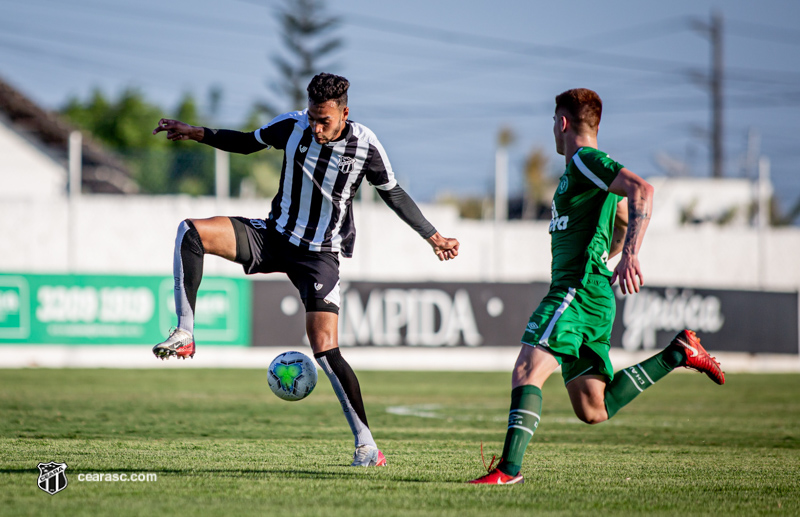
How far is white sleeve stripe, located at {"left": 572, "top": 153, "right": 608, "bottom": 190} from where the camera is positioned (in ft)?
16.1

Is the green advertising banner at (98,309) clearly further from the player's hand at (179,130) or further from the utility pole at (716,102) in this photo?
the utility pole at (716,102)

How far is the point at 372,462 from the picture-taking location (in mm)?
5770

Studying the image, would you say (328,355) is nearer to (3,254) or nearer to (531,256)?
(3,254)

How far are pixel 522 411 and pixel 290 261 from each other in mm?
1770

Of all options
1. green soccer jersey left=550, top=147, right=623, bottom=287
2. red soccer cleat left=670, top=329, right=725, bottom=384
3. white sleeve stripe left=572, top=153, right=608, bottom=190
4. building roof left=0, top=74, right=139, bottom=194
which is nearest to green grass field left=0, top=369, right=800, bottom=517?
red soccer cleat left=670, top=329, right=725, bottom=384

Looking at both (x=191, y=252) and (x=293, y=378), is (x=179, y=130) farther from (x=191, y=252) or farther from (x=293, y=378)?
(x=293, y=378)

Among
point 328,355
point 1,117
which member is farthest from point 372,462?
point 1,117

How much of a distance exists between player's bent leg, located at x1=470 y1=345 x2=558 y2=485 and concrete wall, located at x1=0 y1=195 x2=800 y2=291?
12442mm

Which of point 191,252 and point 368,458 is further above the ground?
point 191,252

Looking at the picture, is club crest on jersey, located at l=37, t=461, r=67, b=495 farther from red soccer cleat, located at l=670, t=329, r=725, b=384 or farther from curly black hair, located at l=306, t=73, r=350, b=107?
red soccer cleat, located at l=670, t=329, r=725, b=384

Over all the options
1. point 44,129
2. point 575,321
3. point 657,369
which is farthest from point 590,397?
point 44,129

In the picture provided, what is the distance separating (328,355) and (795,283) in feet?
67.1

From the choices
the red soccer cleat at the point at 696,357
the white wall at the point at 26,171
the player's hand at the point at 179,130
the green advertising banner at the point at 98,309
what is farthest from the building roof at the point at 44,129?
the red soccer cleat at the point at 696,357

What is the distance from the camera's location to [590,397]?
5.46 metres
